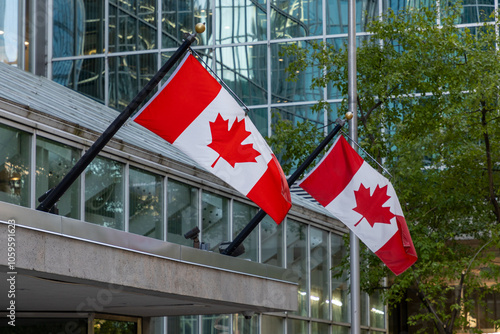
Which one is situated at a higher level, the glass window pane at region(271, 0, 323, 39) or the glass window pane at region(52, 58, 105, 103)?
the glass window pane at region(271, 0, 323, 39)

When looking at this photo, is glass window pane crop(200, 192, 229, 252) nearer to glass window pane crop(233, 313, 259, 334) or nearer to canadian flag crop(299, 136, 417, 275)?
A: glass window pane crop(233, 313, 259, 334)

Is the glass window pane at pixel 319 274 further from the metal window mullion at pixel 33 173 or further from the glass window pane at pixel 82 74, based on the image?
the glass window pane at pixel 82 74

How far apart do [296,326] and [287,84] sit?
1076 centimetres

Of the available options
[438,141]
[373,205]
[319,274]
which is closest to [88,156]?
[373,205]

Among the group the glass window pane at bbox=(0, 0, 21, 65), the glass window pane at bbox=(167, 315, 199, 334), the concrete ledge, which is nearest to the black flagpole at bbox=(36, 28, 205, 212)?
the concrete ledge

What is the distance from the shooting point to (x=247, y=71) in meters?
29.8

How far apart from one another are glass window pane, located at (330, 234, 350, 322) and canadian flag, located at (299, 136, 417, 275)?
957cm

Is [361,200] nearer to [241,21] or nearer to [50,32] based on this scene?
[241,21]

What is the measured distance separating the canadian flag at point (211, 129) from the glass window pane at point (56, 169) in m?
3.87

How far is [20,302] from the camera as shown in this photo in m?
11.2

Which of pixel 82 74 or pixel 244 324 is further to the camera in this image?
pixel 82 74

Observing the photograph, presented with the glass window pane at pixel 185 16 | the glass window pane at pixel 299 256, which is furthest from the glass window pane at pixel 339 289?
the glass window pane at pixel 185 16

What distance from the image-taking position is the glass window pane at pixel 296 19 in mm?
29953

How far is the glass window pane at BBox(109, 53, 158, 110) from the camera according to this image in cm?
3027
